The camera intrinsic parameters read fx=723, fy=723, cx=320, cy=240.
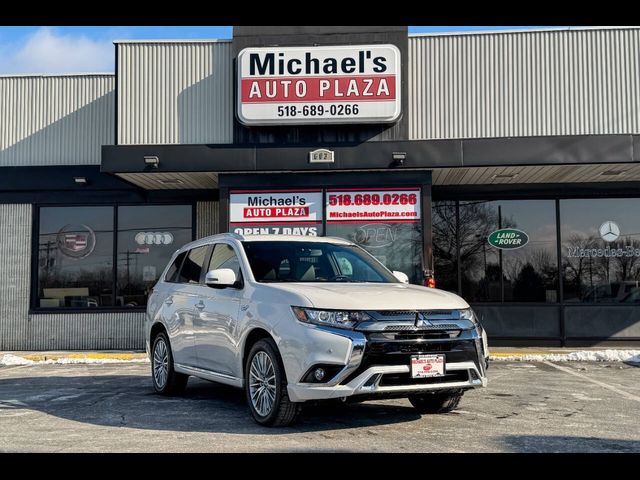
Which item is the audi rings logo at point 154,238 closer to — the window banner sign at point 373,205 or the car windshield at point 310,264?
the window banner sign at point 373,205

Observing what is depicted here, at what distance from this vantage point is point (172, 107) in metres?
13.6

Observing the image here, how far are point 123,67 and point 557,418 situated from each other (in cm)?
1024

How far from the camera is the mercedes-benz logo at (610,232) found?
14617 millimetres

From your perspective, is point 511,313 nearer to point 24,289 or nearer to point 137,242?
point 137,242

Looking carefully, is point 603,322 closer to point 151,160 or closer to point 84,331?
point 151,160

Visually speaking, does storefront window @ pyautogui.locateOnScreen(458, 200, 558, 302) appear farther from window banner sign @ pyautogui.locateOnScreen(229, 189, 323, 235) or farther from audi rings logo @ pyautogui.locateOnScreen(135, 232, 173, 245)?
audi rings logo @ pyautogui.locateOnScreen(135, 232, 173, 245)

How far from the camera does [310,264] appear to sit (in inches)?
287

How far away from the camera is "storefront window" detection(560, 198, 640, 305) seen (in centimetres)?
1452

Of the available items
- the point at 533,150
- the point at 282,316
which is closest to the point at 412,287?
the point at 282,316

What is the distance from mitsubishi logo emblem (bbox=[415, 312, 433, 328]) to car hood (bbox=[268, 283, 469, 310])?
0.06 m

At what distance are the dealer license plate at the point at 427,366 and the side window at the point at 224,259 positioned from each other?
2.09 metres

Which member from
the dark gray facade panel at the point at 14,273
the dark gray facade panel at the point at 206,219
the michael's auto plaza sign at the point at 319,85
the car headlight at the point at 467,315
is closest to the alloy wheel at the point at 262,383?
the car headlight at the point at 467,315

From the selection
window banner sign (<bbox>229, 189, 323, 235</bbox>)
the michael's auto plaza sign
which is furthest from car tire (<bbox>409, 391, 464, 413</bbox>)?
the michael's auto plaza sign

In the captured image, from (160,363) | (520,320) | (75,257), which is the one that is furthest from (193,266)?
(520,320)
